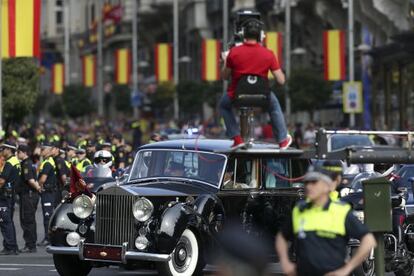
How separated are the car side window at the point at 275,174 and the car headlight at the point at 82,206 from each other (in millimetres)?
2136

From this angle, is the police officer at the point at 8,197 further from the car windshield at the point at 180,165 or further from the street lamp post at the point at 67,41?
the street lamp post at the point at 67,41

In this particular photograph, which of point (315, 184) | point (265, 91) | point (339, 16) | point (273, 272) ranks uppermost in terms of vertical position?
point (339, 16)

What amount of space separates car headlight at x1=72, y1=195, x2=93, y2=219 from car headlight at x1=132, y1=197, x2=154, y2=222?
0.95 metres

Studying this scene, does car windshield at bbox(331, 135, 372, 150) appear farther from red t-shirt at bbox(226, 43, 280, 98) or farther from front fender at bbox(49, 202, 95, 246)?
red t-shirt at bbox(226, 43, 280, 98)

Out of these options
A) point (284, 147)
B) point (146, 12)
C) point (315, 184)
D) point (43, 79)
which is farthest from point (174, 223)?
point (43, 79)

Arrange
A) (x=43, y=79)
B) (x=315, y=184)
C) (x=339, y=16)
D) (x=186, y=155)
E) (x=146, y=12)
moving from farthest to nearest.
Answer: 1. (x=43, y=79)
2. (x=146, y=12)
3. (x=339, y=16)
4. (x=186, y=155)
5. (x=315, y=184)

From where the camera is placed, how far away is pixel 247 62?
1287 cm

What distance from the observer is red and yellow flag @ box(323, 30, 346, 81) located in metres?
49.7

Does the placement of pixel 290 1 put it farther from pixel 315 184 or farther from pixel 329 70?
pixel 315 184

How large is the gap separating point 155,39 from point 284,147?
78272 millimetres

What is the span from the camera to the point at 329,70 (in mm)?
50062

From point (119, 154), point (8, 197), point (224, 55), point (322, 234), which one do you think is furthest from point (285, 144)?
point (119, 154)

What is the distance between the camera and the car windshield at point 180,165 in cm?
1661

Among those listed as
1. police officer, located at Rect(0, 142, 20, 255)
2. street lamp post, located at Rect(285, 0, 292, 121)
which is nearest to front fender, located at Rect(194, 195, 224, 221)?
police officer, located at Rect(0, 142, 20, 255)
